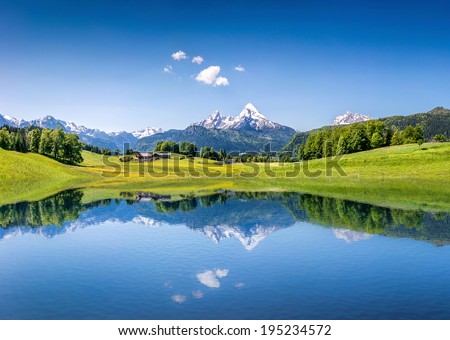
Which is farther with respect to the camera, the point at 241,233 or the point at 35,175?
the point at 35,175

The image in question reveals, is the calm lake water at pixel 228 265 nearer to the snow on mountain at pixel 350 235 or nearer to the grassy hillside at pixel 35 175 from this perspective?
the snow on mountain at pixel 350 235

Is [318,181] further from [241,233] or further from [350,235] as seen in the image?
[241,233]

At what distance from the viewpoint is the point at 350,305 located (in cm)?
1803

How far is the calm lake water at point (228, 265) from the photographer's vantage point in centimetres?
1800

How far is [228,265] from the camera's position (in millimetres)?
25234

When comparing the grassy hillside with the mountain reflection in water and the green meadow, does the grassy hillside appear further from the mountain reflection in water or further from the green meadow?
the mountain reflection in water

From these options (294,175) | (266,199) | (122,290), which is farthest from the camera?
(294,175)

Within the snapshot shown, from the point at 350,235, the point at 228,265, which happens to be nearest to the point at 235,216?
the point at 350,235

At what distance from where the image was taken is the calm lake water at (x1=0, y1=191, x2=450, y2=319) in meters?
18.0

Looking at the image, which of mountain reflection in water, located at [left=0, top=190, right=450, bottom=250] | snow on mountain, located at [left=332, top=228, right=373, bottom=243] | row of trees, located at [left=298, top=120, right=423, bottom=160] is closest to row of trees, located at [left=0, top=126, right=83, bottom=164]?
mountain reflection in water, located at [left=0, top=190, right=450, bottom=250]
